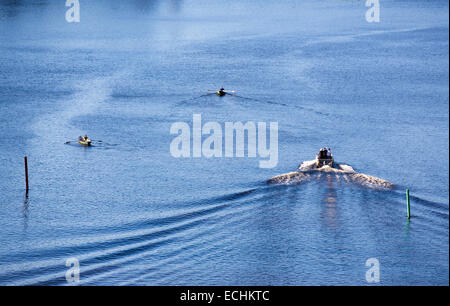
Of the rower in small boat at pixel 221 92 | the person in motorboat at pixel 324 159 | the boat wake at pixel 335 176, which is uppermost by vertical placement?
the rower in small boat at pixel 221 92

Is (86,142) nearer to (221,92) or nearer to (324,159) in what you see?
(221,92)

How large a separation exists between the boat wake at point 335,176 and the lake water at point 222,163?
1.06m

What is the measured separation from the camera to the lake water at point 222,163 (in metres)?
51.1

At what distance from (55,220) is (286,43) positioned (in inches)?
3806

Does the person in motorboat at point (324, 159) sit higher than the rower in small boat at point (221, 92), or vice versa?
the rower in small boat at point (221, 92)

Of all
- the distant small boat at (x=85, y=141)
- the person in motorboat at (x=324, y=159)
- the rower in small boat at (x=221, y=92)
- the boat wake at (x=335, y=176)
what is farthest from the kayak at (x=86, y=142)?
the person in motorboat at (x=324, y=159)

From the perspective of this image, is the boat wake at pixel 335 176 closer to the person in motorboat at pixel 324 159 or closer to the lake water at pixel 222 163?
the person in motorboat at pixel 324 159

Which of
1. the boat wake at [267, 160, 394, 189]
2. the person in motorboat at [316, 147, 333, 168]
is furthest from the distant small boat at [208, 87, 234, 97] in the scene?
the person in motorboat at [316, 147, 333, 168]

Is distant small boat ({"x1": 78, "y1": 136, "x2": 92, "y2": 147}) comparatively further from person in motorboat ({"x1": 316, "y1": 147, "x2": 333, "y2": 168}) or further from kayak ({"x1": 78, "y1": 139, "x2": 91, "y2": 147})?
person in motorboat ({"x1": 316, "y1": 147, "x2": 333, "y2": 168})

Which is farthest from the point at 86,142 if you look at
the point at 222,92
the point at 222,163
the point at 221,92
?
the point at 222,92

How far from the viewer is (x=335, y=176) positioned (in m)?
65.4

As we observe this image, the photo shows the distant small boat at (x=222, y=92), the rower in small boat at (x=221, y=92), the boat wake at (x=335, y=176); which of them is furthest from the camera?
the distant small boat at (x=222, y=92)

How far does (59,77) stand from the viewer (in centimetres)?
12044

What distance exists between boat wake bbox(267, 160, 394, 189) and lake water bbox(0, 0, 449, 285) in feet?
3.48
